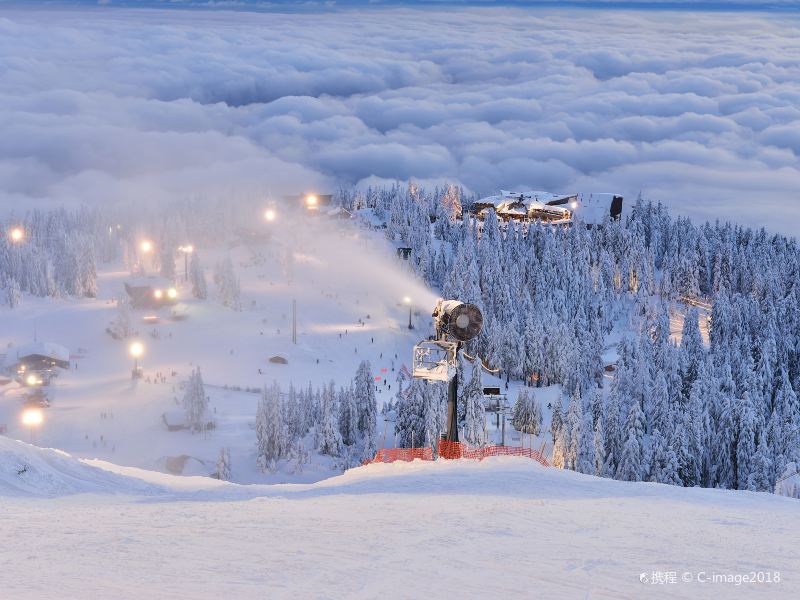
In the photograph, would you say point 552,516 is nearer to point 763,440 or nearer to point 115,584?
→ point 115,584

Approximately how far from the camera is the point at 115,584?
12711mm

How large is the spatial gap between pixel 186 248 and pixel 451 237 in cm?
5171

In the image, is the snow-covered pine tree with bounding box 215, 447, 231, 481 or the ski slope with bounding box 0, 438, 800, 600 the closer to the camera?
the ski slope with bounding box 0, 438, 800, 600

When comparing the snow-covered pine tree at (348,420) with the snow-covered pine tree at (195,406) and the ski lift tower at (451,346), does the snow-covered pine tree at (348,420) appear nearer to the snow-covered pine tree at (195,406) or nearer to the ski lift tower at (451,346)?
the snow-covered pine tree at (195,406)

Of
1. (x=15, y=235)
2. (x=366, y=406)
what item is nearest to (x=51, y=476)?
(x=366, y=406)

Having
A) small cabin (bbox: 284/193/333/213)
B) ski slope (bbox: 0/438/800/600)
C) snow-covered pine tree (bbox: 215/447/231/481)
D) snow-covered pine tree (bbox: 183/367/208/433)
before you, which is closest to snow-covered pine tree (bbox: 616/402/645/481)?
snow-covered pine tree (bbox: 215/447/231/481)

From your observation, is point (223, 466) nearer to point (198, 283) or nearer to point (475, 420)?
point (475, 420)

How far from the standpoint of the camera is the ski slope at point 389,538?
12.9 meters

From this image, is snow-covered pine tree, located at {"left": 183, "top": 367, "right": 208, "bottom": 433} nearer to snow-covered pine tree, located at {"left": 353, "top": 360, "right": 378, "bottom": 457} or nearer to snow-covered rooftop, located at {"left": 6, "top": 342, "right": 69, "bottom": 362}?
snow-covered pine tree, located at {"left": 353, "top": 360, "right": 378, "bottom": 457}

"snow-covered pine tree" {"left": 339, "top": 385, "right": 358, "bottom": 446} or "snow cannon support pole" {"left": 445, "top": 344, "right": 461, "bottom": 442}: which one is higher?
"snow cannon support pole" {"left": 445, "top": 344, "right": 461, "bottom": 442}

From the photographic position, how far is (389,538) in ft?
51.5

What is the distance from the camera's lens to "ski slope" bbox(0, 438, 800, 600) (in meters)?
12.9

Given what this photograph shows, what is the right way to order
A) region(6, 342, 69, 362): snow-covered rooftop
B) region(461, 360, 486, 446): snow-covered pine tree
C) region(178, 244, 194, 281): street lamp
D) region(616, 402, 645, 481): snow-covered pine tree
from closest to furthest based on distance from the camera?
region(616, 402, 645, 481): snow-covered pine tree → region(461, 360, 486, 446): snow-covered pine tree → region(6, 342, 69, 362): snow-covered rooftop → region(178, 244, 194, 281): street lamp

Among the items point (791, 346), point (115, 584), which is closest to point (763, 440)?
point (791, 346)
